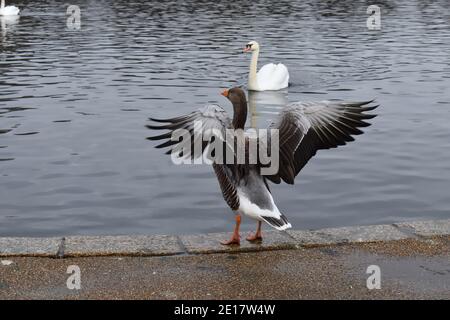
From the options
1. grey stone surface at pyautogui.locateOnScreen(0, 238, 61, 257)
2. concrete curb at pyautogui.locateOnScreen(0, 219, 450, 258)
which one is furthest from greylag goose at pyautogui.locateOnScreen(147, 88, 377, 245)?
grey stone surface at pyautogui.locateOnScreen(0, 238, 61, 257)

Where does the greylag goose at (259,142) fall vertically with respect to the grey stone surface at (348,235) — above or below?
above

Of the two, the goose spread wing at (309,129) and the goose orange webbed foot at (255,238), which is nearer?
the goose spread wing at (309,129)

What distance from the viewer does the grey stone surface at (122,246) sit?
22.0 feet

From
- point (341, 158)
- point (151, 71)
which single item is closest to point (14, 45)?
point (151, 71)

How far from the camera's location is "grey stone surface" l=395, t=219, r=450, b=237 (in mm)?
7305

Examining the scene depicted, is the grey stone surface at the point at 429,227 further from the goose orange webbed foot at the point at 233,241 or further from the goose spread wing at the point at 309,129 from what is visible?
the goose orange webbed foot at the point at 233,241

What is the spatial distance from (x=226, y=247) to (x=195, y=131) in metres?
1.12

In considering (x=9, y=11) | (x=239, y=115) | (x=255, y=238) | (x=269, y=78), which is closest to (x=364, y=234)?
(x=255, y=238)

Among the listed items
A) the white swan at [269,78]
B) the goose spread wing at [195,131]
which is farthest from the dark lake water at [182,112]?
the goose spread wing at [195,131]

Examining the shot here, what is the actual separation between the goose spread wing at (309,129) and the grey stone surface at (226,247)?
21.8 inches

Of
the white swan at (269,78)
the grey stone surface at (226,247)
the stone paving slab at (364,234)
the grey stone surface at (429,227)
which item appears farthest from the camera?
the white swan at (269,78)
